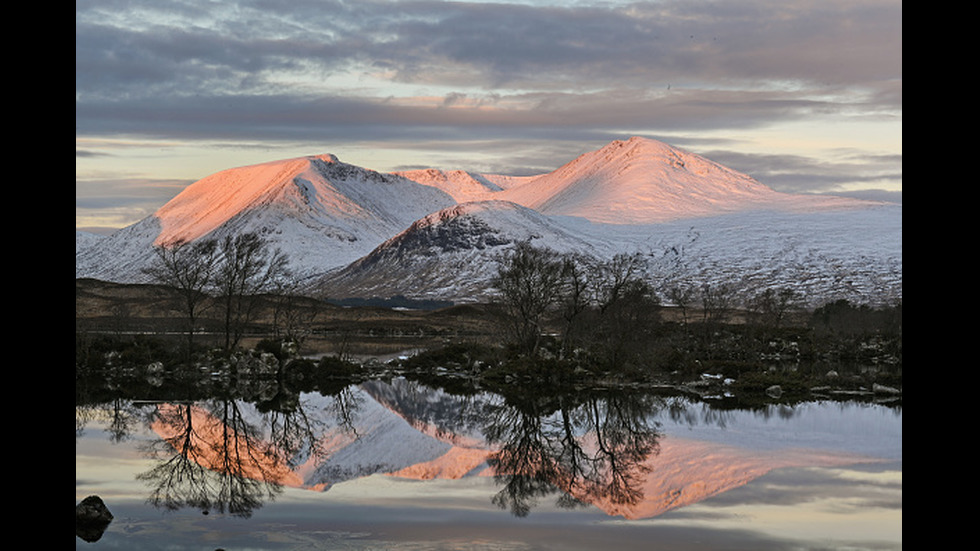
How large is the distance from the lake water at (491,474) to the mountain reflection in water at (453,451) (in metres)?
0.08

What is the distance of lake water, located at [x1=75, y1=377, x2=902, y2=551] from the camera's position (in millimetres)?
15555

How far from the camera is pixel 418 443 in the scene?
27.9 m

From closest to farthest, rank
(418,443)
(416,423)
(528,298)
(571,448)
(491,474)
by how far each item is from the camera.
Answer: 1. (491,474)
2. (571,448)
3. (418,443)
4. (416,423)
5. (528,298)

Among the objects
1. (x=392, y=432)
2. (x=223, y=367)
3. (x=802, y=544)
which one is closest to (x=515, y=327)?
(x=223, y=367)

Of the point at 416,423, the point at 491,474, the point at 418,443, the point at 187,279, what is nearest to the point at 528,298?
the point at 187,279

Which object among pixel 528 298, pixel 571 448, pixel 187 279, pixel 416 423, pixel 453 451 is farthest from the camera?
pixel 528 298

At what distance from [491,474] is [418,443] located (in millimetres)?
6154

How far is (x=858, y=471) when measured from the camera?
22938 mm

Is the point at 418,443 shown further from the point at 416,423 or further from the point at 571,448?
the point at 571,448
